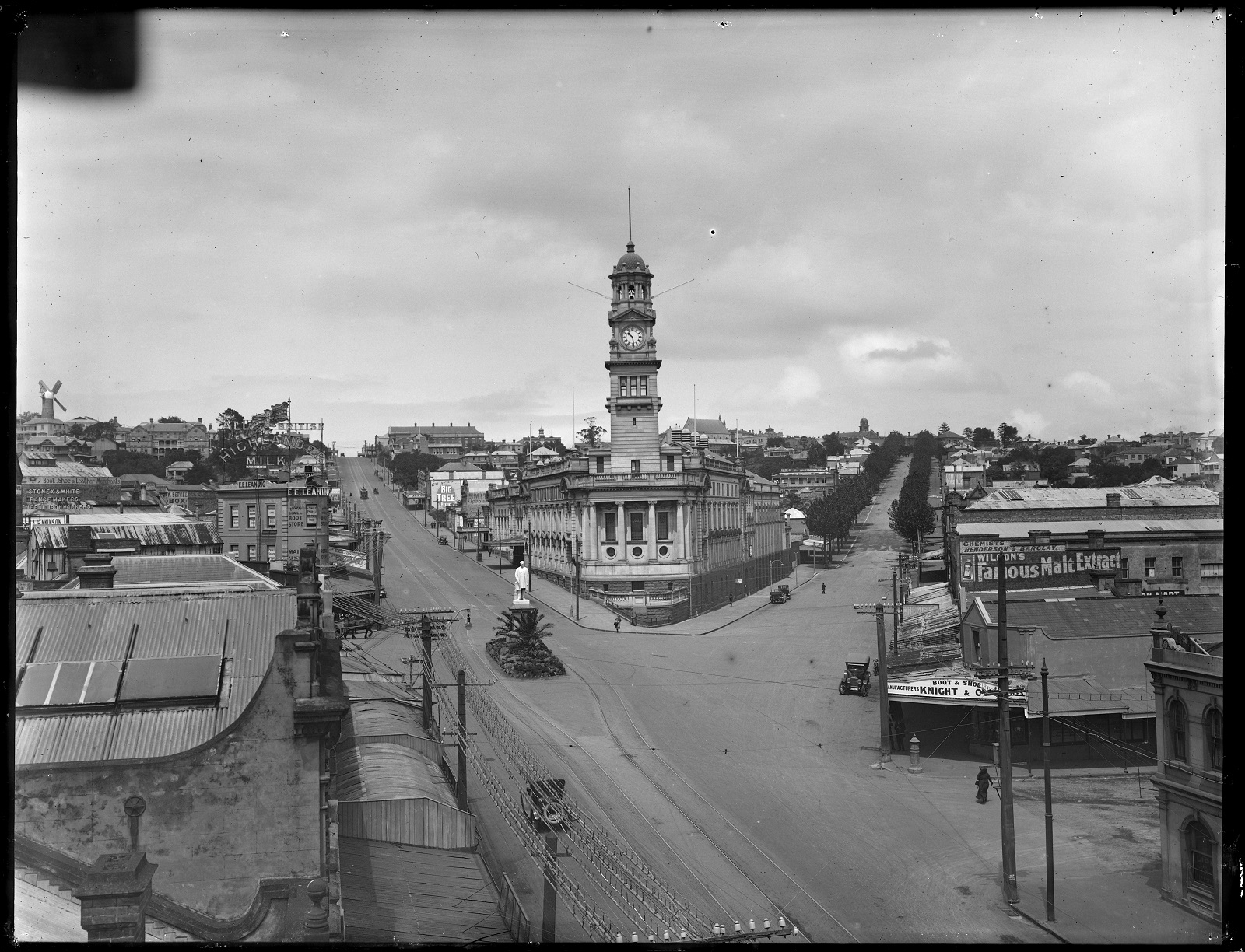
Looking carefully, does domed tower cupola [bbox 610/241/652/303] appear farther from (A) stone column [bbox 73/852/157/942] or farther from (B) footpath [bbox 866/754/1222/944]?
(A) stone column [bbox 73/852/157/942]

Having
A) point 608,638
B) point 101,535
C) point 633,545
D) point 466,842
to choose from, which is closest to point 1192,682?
point 466,842

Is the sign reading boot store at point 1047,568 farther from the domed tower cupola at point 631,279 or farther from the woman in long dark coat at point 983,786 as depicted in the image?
the domed tower cupola at point 631,279

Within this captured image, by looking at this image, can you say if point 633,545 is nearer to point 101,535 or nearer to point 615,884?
point 101,535

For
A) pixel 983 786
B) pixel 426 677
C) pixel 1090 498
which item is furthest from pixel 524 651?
pixel 1090 498

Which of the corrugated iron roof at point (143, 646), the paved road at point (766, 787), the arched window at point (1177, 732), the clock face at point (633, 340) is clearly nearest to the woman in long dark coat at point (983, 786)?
the paved road at point (766, 787)

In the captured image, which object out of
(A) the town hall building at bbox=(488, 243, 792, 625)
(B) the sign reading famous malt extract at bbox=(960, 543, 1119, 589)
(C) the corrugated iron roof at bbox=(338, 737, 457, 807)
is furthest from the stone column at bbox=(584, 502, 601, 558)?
(C) the corrugated iron roof at bbox=(338, 737, 457, 807)

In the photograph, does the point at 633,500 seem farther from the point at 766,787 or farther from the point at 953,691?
the point at 766,787
